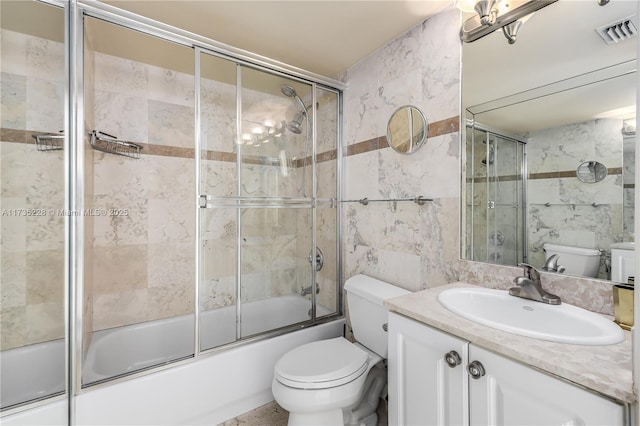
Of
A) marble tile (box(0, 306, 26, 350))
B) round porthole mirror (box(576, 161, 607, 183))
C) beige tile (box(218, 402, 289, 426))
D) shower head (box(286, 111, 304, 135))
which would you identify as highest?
shower head (box(286, 111, 304, 135))

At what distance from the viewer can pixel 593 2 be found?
3.42 feet

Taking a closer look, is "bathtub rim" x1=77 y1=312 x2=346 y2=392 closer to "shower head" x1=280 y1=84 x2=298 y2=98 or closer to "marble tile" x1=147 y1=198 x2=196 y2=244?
"marble tile" x1=147 y1=198 x2=196 y2=244

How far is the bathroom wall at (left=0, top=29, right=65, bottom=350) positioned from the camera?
1254mm

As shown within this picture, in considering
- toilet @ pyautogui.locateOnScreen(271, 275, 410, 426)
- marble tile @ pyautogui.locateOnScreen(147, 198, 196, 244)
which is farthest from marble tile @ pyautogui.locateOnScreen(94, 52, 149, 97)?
toilet @ pyautogui.locateOnScreen(271, 275, 410, 426)

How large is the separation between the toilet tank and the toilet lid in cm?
11

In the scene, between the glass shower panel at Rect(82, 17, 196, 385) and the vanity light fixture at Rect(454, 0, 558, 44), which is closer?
the vanity light fixture at Rect(454, 0, 558, 44)

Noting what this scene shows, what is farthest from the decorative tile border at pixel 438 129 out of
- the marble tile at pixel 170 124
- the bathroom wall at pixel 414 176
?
the marble tile at pixel 170 124

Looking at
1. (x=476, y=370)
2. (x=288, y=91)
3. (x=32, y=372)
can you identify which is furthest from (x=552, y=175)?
(x=32, y=372)

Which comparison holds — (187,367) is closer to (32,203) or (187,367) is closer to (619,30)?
(32,203)

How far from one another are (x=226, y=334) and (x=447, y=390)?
133cm

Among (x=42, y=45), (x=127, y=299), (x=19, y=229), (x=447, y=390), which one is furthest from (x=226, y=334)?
(x=42, y=45)

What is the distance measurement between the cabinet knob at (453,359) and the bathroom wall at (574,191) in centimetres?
61

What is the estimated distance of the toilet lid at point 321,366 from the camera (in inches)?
51.8

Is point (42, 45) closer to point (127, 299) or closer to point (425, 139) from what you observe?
point (127, 299)
